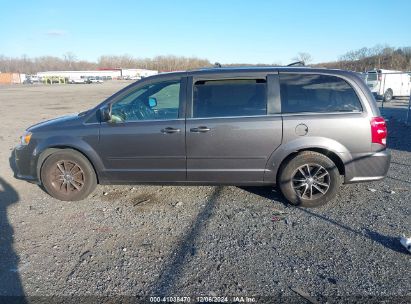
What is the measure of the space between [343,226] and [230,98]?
2205mm

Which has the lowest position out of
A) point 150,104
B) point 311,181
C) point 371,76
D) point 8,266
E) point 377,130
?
point 8,266

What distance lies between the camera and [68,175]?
14.8ft

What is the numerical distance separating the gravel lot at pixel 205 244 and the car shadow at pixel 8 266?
0.01 m

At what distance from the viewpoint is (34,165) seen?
4.51 metres

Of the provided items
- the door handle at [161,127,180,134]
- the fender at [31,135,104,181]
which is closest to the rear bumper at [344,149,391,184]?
the door handle at [161,127,180,134]

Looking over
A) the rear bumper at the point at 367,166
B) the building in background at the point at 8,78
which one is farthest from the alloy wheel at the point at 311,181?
the building in background at the point at 8,78

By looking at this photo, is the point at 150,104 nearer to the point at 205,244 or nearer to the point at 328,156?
the point at 205,244

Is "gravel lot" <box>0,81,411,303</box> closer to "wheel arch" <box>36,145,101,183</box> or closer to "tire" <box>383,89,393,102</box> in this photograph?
"wheel arch" <box>36,145,101,183</box>

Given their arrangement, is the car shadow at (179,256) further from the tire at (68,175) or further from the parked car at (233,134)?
the tire at (68,175)

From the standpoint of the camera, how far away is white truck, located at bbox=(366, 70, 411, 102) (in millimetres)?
20031

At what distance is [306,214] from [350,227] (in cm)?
57

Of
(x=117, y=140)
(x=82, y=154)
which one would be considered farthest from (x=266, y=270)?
(x=82, y=154)

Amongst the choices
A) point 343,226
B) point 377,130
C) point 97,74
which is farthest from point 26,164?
point 97,74

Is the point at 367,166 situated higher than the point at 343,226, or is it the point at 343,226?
the point at 367,166
